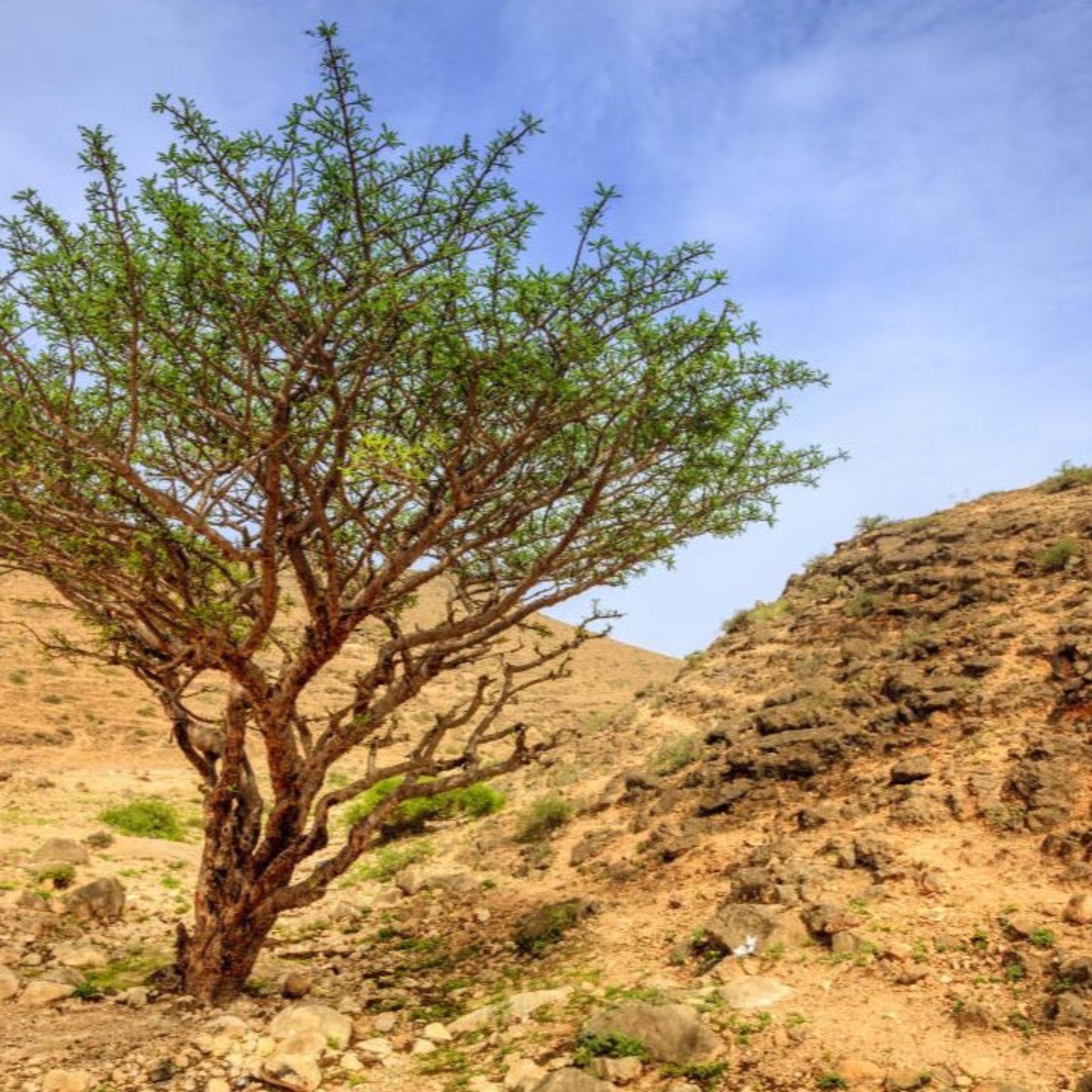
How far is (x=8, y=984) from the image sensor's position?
9.01 m

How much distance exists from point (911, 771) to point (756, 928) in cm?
377

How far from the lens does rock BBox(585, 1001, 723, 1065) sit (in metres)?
6.67

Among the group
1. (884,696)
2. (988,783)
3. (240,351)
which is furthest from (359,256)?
(884,696)

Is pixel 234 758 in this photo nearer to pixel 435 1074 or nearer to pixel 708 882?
pixel 435 1074

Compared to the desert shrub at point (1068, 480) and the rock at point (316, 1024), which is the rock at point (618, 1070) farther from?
the desert shrub at point (1068, 480)

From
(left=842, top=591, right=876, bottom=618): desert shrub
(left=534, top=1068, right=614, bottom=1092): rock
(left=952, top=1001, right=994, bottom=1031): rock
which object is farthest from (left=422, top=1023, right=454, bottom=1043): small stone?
(left=842, top=591, right=876, bottom=618): desert shrub

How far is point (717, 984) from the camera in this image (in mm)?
7840

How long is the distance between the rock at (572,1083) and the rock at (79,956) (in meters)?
6.87

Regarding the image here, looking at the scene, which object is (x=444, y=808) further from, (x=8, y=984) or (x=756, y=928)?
(x=756, y=928)

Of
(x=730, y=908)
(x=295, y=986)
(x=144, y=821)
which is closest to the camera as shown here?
(x=730, y=908)

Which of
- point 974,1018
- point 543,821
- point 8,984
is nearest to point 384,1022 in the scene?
point 8,984

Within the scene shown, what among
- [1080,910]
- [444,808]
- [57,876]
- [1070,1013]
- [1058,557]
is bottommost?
[57,876]

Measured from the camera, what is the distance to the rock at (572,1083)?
6.21m

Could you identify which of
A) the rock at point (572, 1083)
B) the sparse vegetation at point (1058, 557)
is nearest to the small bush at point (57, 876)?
the rock at point (572, 1083)
